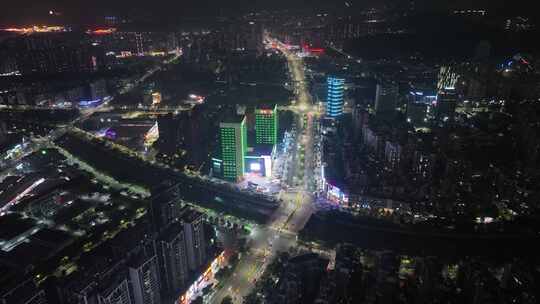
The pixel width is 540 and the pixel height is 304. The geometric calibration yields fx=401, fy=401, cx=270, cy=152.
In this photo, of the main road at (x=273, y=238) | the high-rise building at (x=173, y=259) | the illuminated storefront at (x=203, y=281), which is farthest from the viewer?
the main road at (x=273, y=238)

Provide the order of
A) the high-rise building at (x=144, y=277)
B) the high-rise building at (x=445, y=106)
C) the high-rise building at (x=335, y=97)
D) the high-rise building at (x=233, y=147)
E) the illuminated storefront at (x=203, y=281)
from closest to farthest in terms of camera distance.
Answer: the high-rise building at (x=144, y=277), the illuminated storefront at (x=203, y=281), the high-rise building at (x=233, y=147), the high-rise building at (x=445, y=106), the high-rise building at (x=335, y=97)

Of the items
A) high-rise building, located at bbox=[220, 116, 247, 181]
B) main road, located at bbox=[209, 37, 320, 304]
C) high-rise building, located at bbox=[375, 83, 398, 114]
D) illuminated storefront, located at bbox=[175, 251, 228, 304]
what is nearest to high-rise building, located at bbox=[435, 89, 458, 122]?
high-rise building, located at bbox=[375, 83, 398, 114]

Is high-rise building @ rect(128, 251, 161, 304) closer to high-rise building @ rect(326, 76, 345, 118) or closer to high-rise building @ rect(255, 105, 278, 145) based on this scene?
high-rise building @ rect(255, 105, 278, 145)

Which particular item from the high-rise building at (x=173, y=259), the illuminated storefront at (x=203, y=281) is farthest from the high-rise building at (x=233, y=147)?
the high-rise building at (x=173, y=259)

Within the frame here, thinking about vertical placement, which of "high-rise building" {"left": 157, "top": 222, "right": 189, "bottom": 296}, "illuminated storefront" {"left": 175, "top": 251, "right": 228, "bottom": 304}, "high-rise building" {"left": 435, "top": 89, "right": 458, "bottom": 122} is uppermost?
"high-rise building" {"left": 435, "top": 89, "right": 458, "bottom": 122}

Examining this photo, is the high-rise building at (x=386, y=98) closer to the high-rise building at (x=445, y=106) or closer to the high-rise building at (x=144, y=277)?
the high-rise building at (x=445, y=106)

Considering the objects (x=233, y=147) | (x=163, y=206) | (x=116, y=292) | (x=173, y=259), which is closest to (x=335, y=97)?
(x=233, y=147)
